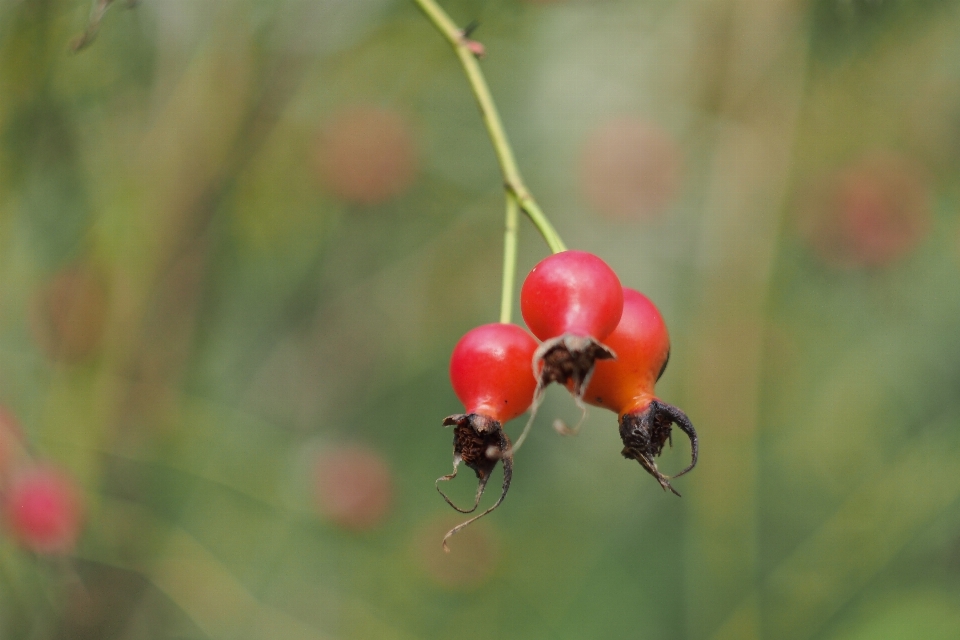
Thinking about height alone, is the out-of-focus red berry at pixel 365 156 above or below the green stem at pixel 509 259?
above

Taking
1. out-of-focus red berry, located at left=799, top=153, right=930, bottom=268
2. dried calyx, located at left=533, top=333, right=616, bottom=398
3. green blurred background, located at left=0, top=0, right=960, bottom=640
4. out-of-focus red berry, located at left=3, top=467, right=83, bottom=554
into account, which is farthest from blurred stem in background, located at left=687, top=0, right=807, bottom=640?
dried calyx, located at left=533, top=333, right=616, bottom=398

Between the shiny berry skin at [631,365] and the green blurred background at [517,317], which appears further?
the green blurred background at [517,317]

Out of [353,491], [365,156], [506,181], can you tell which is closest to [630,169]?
[365,156]

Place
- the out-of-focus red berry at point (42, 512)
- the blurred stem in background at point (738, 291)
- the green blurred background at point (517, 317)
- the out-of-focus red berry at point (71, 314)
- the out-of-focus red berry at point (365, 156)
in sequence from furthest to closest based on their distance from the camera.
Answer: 1. the out-of-focus red berry at point (365, 156)
2. the blurred stem in background at point (738, 291)
3. the green blurred background at point (517, 317)
4. the out-of-focus red berry at point (71, 314)
5. the out-of-focus red berry at point (42, 512)

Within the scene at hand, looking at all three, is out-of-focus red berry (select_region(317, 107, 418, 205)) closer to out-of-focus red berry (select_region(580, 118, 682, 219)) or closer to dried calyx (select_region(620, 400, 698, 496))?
out-of-focus red berry (select_region(580, 118, 682, 219))

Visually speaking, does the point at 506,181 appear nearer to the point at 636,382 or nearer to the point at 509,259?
the point at 509,259

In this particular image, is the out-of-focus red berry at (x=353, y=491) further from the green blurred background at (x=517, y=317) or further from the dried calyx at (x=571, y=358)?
the dried calyx at (x=571, y=358)

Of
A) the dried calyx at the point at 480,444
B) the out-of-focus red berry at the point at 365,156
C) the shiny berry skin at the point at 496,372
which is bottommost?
the dried calyx at the point at 480,444

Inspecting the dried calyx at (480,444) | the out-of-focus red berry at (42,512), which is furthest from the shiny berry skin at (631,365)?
the out-of-focus red berry at (42,512)
